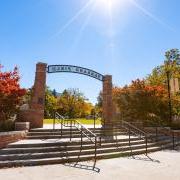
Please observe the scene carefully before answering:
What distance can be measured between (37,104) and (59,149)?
16.6 ft

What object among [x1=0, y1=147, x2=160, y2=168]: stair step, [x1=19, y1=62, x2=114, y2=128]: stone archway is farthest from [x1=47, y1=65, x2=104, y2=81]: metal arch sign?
[x1=0, y1=147, x2=160, y2=168]: stair step

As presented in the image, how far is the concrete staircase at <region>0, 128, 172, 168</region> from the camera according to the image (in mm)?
9305

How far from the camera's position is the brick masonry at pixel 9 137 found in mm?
10218

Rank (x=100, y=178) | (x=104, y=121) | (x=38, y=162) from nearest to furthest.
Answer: (x=100, y=178)
(x=38, y=162)
(x=104, y=121)

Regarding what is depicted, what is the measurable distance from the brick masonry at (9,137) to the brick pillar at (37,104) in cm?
255

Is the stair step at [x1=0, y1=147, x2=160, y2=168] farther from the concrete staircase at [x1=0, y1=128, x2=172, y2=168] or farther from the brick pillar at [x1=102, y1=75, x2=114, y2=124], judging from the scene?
the brick pillar at [x1=102, y1=75, x2=114, y2=124]

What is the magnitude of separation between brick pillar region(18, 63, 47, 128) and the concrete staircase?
1.63m

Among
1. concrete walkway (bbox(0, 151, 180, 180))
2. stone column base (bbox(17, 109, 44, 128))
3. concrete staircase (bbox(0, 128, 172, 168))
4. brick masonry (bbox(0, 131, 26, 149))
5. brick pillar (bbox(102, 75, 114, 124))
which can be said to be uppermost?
brick pillar (bbox(102, 75, 114, 124))

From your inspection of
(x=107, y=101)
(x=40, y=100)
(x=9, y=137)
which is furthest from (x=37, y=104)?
(x=107, y=101)

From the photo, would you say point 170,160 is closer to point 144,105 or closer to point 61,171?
point 61,171

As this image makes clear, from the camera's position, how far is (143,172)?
852 centimetres

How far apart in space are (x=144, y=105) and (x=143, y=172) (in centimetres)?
1337

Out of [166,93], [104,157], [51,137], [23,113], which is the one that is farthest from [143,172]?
[166,93]

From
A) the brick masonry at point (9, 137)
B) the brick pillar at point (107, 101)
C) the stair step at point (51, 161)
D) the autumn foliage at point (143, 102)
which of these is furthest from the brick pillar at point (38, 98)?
the autumn foliage at point (143, 102)
